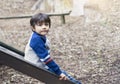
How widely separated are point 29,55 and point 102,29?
18.0 feet

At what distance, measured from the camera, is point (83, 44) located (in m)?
7.64

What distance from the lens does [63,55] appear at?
6.95m

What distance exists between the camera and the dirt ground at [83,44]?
227 inches

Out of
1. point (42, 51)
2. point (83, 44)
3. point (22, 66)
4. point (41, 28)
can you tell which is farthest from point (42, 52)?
point (83, 44)

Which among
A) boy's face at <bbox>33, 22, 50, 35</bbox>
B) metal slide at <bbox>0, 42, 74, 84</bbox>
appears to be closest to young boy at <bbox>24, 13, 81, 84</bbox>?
boy's face at <bbox>33, 22, 50, 35</bbox>

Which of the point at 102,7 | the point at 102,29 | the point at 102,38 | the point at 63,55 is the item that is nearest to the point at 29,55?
the point at 63,55

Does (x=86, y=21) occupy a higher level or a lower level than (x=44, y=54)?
lower

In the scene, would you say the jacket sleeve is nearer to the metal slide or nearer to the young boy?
the young boy

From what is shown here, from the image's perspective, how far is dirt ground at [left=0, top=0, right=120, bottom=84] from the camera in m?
5.76

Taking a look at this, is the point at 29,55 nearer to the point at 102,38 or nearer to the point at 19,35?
the point at 102,38

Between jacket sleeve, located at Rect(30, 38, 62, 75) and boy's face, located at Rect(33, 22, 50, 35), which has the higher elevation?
boy's face, located at Rect(33, 22, 50, 35)

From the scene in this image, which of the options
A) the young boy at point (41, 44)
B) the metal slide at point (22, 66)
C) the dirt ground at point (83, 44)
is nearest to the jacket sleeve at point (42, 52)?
the young boy at point (41, 44)

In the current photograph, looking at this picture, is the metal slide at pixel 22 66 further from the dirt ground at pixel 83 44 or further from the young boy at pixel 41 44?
the dirt ground at pixel 83 44

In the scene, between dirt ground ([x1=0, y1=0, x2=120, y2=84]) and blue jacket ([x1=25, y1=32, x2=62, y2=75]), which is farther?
dirt ground ([x1=0, y1=0, x2=120, y2=84])
